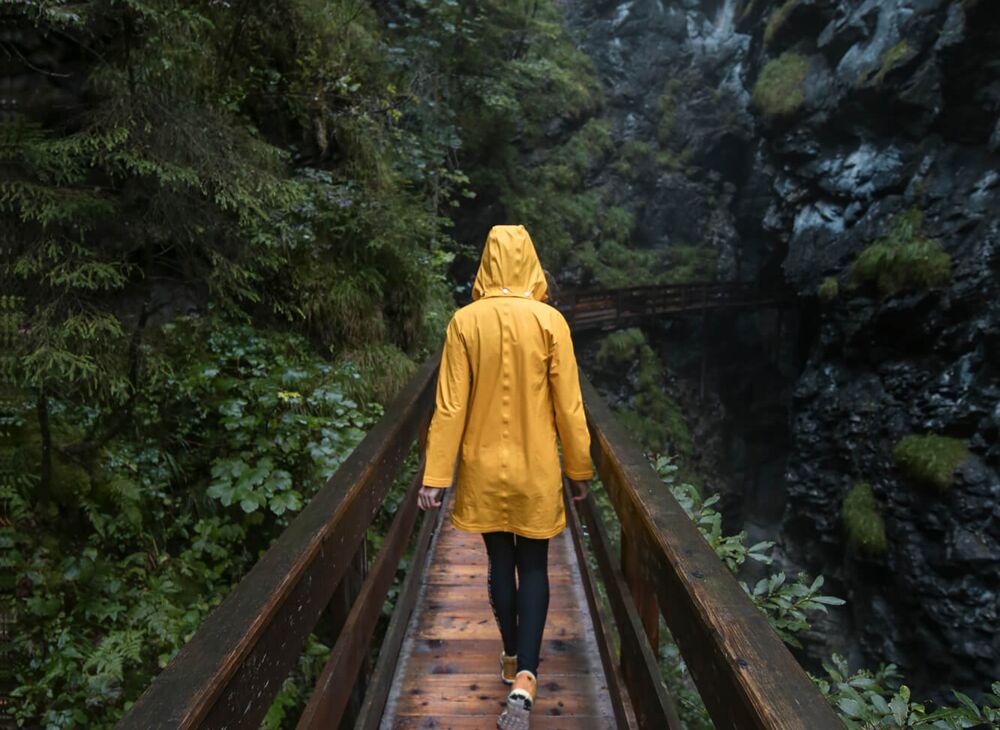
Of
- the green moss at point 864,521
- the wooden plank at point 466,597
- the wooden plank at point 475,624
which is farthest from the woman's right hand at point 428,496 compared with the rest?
the green moss at point 864,521

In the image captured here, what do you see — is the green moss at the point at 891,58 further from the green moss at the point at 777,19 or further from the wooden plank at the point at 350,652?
the wooden plank at the point at 350,652

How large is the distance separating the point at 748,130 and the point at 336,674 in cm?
2241

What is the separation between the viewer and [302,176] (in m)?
5.55

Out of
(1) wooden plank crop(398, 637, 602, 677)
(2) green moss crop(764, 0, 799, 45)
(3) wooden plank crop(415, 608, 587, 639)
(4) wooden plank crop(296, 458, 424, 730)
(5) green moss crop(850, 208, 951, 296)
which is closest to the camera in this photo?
(4) wooden plank crop(296, 458, 424, 730)

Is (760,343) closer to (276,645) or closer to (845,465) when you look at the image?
(845,465)

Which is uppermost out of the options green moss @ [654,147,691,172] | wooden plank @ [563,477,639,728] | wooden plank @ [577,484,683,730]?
green moss @ [654,147,691,172]

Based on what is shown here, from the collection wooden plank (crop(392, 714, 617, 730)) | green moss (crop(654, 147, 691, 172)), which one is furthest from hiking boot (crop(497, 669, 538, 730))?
green moss (crop(654, 147, 691, 172))

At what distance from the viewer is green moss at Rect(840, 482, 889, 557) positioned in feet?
36.0

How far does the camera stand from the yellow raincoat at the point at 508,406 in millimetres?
2146

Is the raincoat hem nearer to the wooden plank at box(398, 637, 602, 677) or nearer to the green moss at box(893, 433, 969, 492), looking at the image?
the wooden plank at box(398, 637, 602, 677)

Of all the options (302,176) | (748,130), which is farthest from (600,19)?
(302,176)

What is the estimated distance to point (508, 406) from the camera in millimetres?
2162

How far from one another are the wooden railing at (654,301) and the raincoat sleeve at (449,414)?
536 inches

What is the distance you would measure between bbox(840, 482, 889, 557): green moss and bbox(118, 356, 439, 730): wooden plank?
11453mm
